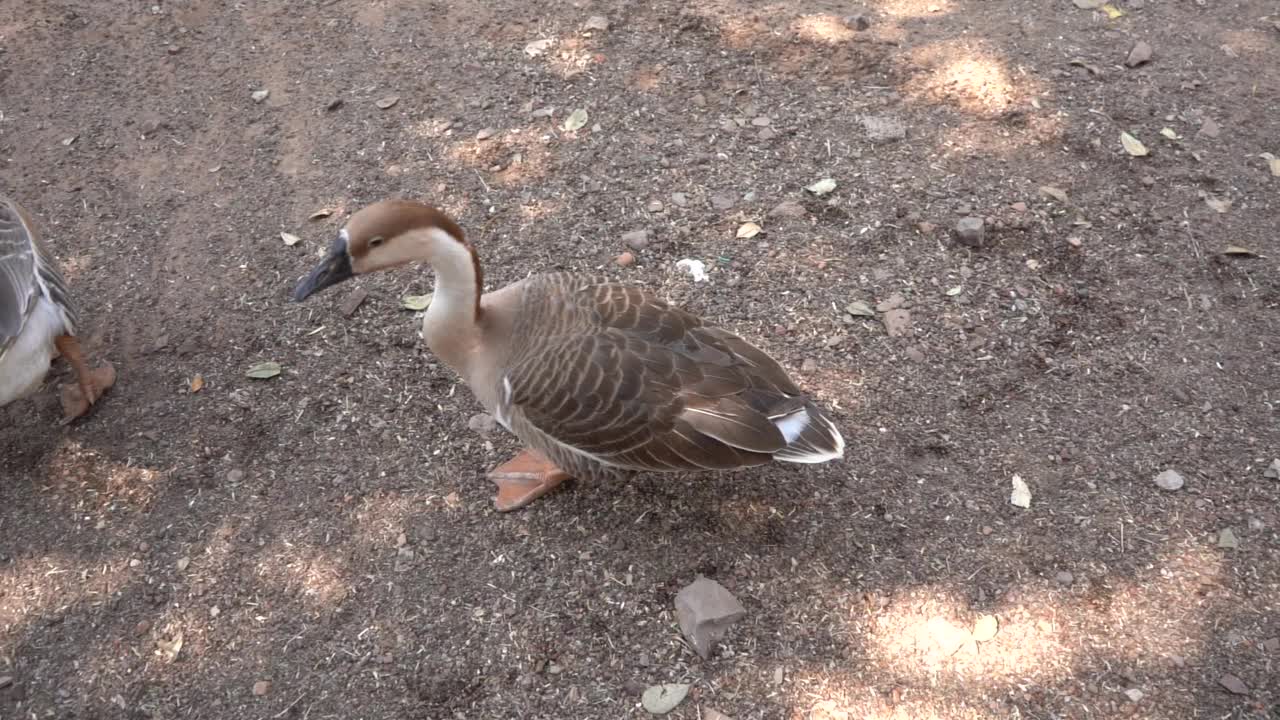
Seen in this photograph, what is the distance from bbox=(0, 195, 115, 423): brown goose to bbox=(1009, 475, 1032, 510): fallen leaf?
3.30 meters

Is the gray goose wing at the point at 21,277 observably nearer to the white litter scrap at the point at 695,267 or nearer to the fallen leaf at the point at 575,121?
the fallen leaf at the point at 575,121

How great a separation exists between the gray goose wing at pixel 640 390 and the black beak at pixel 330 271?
57 centimetres

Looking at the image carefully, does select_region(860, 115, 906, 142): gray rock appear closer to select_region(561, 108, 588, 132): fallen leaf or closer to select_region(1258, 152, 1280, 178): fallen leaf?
select_region(561, 108, 588, 132): fallen leaf

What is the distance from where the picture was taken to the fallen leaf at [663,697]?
94.6 inches

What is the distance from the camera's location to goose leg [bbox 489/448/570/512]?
2828 mm

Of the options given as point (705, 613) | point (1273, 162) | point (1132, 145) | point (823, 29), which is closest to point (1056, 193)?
point (1132, 145)

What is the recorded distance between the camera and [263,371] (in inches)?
127

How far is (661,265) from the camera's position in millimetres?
3531

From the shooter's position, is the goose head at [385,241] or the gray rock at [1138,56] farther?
the gray rock at [1138,56]

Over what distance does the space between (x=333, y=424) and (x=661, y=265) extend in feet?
4.73

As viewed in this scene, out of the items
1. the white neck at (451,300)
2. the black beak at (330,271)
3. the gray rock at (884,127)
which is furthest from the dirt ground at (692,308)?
the black beak at (330,271)

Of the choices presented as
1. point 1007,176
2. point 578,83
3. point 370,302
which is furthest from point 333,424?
point 1007,176

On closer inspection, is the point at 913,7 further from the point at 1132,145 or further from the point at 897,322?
the point at 897,322

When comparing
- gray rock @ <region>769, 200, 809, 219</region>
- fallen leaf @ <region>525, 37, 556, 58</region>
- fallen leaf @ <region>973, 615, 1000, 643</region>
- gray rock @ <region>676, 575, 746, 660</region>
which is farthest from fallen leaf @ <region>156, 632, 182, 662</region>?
fallen leaf @ <region>525, 37, 556, 58</region>
